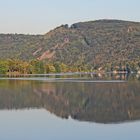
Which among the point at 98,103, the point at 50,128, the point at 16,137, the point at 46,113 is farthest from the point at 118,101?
the point at 16,137

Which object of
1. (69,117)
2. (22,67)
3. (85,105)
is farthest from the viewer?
(22,67)

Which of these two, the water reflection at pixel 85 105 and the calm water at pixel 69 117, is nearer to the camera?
the calm water at pixel 69 117

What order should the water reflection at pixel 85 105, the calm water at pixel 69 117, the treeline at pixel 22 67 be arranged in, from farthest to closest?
the treeline at pixel 22 67
the water reflection at pixel 85 105
the calm water at pixel 69 117

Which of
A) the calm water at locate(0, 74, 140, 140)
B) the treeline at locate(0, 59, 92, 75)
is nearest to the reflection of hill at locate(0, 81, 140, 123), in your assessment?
the calm water at locate(0, 74, 140, 140)

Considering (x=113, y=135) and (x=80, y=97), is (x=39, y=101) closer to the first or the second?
(x=80, y=97)

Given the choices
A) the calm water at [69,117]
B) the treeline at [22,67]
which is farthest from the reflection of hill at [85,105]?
the treeline at [22,67]

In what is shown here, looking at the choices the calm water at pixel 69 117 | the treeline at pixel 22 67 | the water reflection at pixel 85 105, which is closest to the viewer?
the calm water at pixel 69 117

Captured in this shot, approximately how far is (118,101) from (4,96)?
10978 millimetres

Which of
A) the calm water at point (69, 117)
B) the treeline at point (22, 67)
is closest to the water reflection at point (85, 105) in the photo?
the calm water at point (69, 117)

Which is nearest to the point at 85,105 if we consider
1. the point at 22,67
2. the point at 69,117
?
the point at 69,117

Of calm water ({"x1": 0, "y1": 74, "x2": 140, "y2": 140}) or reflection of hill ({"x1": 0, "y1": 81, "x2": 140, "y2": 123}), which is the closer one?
calm water ({"x1": 0, "y1": 74, "x2": 140, "y2": 140})

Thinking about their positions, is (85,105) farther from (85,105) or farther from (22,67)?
(22,67)

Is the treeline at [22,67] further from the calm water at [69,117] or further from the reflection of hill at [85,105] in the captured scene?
the calm water at [69,117]

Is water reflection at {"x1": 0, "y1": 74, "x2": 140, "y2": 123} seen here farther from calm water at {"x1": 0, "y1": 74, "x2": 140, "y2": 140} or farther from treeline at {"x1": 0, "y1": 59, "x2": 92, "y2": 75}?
treeline at {"x1": 0, "y1": 59, "x2": 92, "y2": 75}
